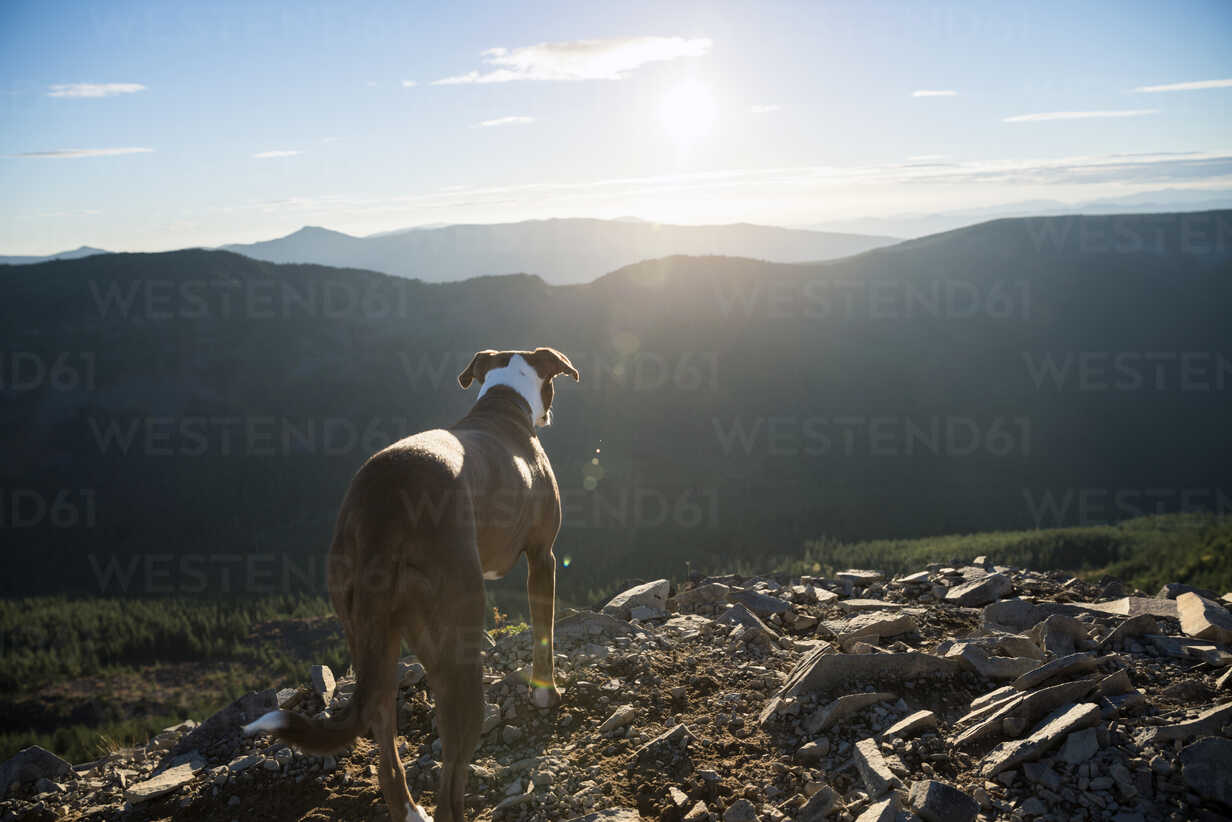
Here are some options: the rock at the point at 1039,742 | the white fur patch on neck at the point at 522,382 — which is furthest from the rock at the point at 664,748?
the white fur patch on neck at the point at 522,382

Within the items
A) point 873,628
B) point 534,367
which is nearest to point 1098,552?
point 873,628

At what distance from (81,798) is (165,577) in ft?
135

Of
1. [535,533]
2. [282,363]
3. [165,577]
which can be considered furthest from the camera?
[282,363]

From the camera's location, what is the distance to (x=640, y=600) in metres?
7.16

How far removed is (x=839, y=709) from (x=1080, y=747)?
1235mm

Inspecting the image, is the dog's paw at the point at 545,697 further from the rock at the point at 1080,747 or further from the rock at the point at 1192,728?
the rock at the point at 1192,728

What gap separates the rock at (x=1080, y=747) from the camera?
11.7 ft

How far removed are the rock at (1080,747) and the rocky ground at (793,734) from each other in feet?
0.04

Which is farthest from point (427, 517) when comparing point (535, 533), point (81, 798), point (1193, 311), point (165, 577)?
point (1193, 311)

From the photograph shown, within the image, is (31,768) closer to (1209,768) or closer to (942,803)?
(942,803)

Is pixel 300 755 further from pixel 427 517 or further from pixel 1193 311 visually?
pixel 1193 311

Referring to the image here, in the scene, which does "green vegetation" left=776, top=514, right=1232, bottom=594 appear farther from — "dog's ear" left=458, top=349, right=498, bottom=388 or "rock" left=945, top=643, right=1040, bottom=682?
"dog's ear" left=458, top=349, right=498, bottom=388

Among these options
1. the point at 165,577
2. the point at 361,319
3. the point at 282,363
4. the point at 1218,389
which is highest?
the point at 361,319

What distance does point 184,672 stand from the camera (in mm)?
23703
